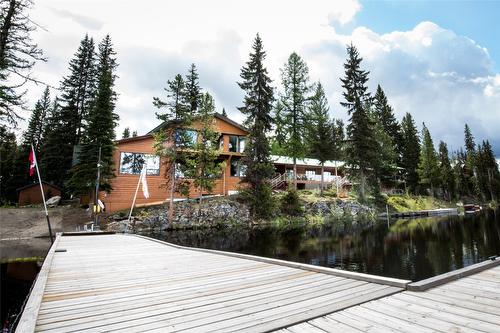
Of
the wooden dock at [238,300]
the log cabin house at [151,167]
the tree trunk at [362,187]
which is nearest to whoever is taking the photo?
the wooden dock at [238,300]

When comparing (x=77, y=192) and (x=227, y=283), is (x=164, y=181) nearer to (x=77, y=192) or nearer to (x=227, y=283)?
(x=77, y=192)

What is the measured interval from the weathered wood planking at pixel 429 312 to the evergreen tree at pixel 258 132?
886 inches

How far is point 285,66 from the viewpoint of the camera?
117 feet

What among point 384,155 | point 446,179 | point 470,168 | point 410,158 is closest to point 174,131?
point 384,155

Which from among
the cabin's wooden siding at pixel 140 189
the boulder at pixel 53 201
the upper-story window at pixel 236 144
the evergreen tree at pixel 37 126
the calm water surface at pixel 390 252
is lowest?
the calm water surface at pixel 390 252

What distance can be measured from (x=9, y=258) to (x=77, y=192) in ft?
43.3

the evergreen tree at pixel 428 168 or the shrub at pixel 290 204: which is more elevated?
the evergreen tree at pixel 428 168

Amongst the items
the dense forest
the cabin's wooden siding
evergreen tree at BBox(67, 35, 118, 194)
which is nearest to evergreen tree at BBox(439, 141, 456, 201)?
the dense forest

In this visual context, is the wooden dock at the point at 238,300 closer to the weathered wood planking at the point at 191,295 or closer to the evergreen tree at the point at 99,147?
the weathered wood planking at the point at 191,295

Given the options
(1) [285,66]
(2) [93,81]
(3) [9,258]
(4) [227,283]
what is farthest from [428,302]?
(2) [93,81]

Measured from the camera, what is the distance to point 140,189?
28359mm

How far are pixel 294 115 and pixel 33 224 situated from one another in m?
28.1

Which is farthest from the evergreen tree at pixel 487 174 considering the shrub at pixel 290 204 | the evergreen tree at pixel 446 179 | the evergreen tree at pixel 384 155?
the shrub at pixel 290 204

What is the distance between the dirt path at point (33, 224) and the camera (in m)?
19.1
